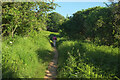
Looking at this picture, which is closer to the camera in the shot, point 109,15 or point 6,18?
point 6,18

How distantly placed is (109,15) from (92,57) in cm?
495

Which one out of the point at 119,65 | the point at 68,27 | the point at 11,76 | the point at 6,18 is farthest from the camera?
the point at 68,27

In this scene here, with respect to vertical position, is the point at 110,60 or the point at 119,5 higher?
the point at 119,5

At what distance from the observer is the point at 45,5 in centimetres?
→ 873

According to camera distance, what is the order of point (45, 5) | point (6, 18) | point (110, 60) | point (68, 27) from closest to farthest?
point (110, 60) → point (6, 18) → point (45, 5) → point (68, 27)

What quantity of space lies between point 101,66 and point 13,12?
5815 millimetres

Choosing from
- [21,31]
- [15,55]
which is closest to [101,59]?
[15,55]

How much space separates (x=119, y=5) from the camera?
5.76 meters

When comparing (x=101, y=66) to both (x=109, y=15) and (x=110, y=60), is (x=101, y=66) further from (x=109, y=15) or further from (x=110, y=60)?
(x=109, y=15)

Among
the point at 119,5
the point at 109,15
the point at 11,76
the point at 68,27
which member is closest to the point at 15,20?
the point at 11,76

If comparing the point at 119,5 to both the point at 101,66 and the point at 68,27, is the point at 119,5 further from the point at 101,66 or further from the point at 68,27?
the point at 68,27

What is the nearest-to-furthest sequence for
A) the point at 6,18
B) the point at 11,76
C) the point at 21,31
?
1. the point at 11,76
2. the point at 6,18
3. the point at 21,31

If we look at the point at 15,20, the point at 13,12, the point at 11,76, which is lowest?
the point at 11,76

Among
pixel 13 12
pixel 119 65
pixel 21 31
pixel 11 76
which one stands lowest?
pixel 11 76
